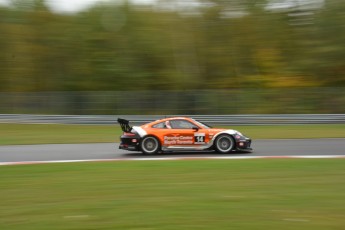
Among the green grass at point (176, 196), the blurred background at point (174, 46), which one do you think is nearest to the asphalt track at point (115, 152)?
the green grass at point (176, 196)

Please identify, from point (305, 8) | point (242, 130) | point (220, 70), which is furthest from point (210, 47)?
point (242, 130)

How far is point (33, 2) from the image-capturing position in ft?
140

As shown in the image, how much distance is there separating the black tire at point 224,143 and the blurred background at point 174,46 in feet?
65.1

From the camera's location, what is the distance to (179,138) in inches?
591

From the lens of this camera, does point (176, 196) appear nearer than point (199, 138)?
Yes

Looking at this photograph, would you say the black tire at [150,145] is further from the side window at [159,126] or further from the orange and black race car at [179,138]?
the side window at [159,126]

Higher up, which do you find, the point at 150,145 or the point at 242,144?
the point at 150,145

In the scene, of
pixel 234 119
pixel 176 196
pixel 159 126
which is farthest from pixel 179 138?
pixel 234 119

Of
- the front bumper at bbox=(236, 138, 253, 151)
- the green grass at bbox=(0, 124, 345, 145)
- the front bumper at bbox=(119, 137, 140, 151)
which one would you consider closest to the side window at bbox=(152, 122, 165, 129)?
the front bumper at bbox=(119, 137, 140, 151)

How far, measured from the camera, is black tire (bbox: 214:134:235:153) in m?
14.8

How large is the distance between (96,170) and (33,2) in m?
34.5

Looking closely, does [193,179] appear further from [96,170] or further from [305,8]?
[305,8]

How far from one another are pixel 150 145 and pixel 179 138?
0.85m

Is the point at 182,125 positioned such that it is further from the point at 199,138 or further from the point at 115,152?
the point at 115,152
